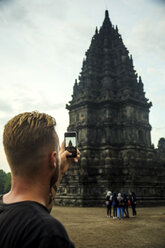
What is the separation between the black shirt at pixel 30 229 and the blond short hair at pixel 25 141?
0.30 meters

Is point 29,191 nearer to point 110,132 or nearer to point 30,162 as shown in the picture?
point 30,162

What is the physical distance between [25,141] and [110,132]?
3021 centimetres

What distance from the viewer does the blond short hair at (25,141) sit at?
143 centimetres

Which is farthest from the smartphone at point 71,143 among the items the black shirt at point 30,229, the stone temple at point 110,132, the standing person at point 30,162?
the stone temple at point 110,132

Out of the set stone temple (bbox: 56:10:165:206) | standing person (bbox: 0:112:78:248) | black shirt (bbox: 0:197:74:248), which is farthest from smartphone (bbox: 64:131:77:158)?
stone temple (bbox: 56:10:165:206)

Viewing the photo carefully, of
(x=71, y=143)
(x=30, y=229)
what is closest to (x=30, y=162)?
(x=30, y=229)

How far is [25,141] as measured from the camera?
142 centimetres

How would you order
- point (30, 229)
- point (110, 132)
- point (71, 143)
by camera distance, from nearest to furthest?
1. point (30, 229)
2. point (71, 143)
3. point (110, 132)

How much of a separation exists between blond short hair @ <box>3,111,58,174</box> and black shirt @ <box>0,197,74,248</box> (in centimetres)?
30

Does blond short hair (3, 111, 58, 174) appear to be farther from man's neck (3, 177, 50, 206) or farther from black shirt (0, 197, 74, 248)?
black shirt (0, 197, 74, 248)

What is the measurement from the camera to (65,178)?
28.1 meters

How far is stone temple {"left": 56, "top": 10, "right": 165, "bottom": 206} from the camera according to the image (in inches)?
1018

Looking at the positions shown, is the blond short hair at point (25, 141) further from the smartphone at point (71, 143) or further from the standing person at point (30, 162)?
the smartphone at point (71, 143)

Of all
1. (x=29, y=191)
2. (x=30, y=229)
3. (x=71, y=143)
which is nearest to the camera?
(x=30, y=229)
